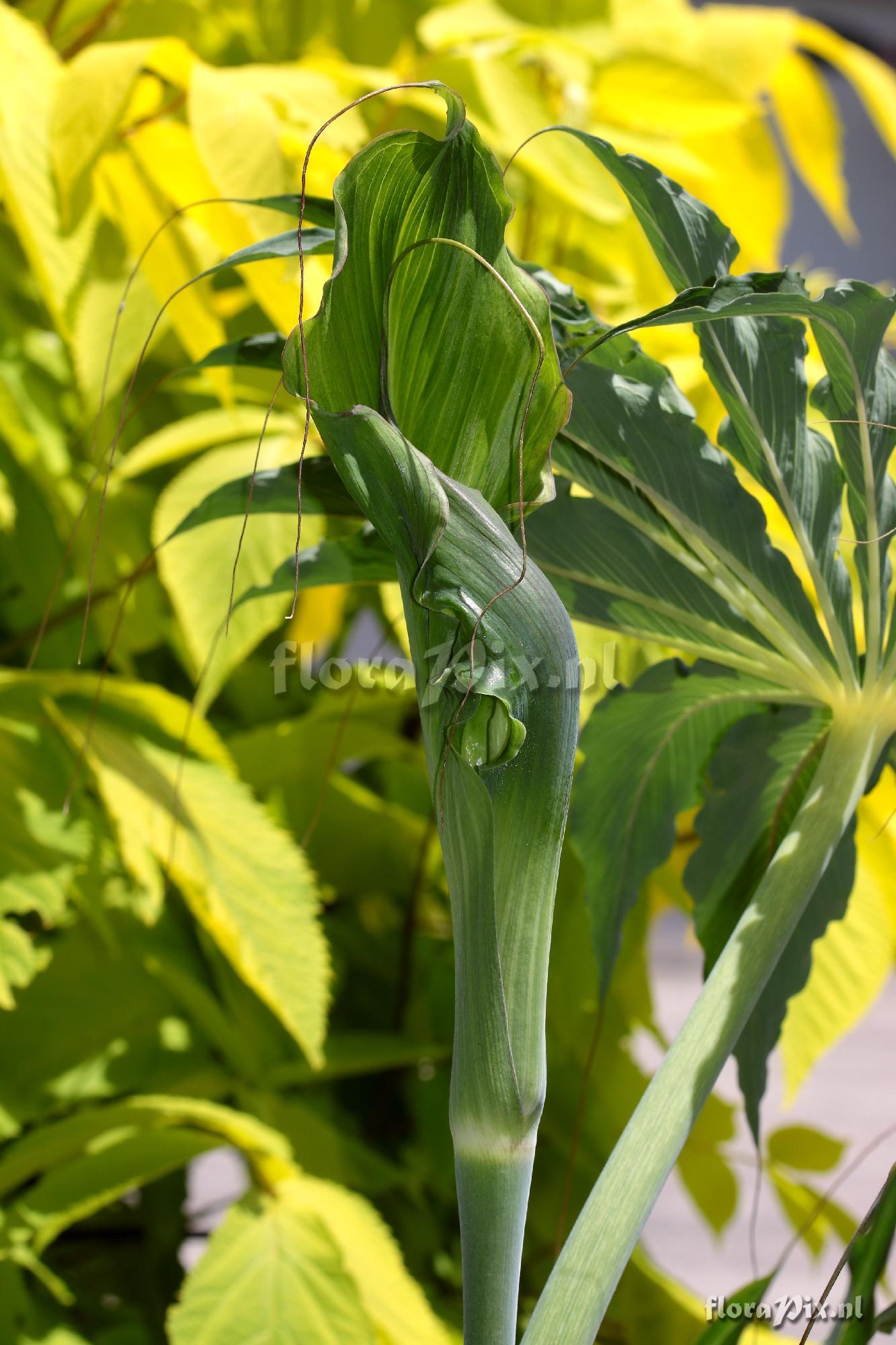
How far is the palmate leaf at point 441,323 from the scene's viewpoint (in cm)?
6

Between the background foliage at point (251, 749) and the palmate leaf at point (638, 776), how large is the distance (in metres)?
0.01

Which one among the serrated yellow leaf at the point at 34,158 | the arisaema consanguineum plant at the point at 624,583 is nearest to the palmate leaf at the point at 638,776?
the arisaema consanguineum plant at the point at 624,583

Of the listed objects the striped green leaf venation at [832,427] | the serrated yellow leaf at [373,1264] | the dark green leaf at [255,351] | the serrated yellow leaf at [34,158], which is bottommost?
the serrated yellow leaf at [373,1264]

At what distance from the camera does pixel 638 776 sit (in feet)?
0.38

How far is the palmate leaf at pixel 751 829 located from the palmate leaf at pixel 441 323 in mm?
50

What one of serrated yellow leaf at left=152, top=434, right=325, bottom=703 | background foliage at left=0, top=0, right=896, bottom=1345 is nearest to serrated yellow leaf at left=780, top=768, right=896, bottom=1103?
background foliage at left=0, top=0, right=896, bottom=1345

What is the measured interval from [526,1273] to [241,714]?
134 millimetres

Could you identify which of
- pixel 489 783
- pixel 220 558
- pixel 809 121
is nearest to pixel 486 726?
pixel 489 783

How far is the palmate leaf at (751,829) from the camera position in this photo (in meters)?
0.11

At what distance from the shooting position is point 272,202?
8 cm

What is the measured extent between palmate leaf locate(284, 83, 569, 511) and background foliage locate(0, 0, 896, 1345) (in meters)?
0.03

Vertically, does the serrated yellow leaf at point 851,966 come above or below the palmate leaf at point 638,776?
below

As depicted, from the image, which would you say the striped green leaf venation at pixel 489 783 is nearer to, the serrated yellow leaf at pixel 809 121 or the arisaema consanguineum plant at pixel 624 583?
the arisaema consanguineum plant at pixel 624 583

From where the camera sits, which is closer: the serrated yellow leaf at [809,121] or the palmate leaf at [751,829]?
the palmate leaf at [751,829]
